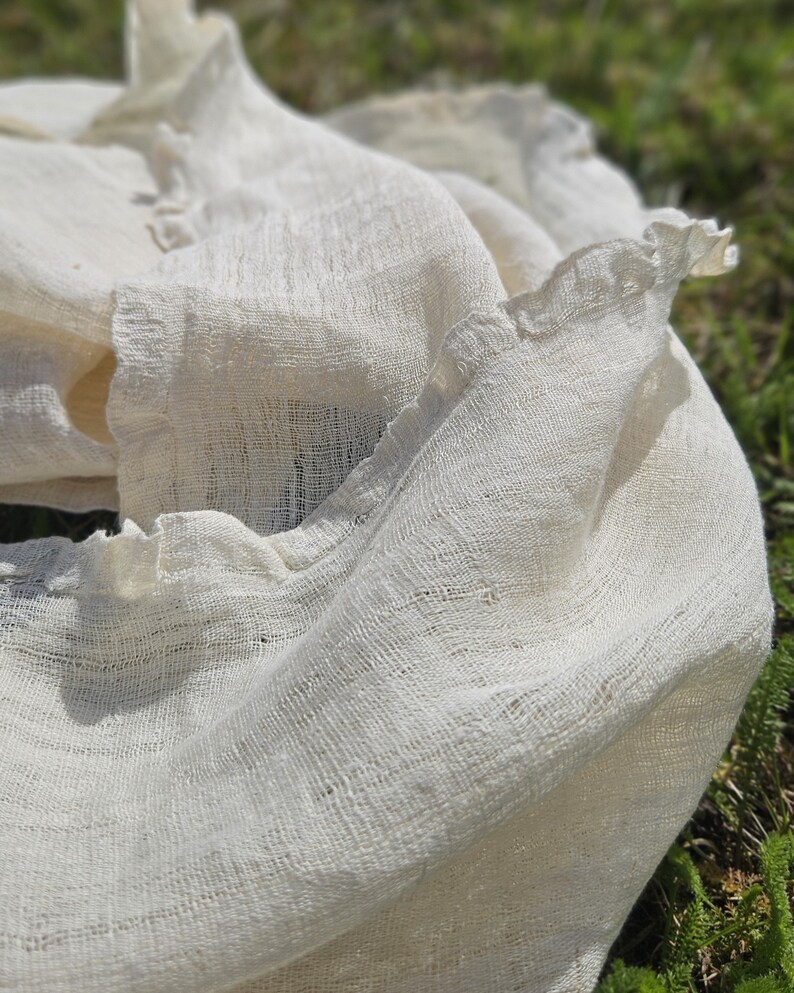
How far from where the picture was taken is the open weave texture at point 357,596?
0.97 m

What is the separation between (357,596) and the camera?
1067 mm

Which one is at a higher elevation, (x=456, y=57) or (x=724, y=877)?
(x=456, y=57)

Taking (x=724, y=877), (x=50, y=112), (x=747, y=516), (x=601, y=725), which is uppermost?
(x=747, y=516)

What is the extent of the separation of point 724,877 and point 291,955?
66 centimetres

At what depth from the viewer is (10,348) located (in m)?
1.39

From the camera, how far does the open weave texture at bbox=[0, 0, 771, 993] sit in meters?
0.97

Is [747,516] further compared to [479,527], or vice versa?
[747,516]

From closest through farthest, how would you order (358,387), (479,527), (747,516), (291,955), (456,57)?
(291,955) → (479,527) → (747,516) → (358,387) → (456,57)

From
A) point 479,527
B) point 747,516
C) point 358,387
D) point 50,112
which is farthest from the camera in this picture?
point 50,112

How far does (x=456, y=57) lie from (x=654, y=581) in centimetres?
226

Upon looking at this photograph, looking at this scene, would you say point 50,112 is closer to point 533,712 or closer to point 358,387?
point 358,387

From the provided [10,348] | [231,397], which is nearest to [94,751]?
[231,397]

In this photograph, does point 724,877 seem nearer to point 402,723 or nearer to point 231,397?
point 402,723

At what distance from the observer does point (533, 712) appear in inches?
38.4
